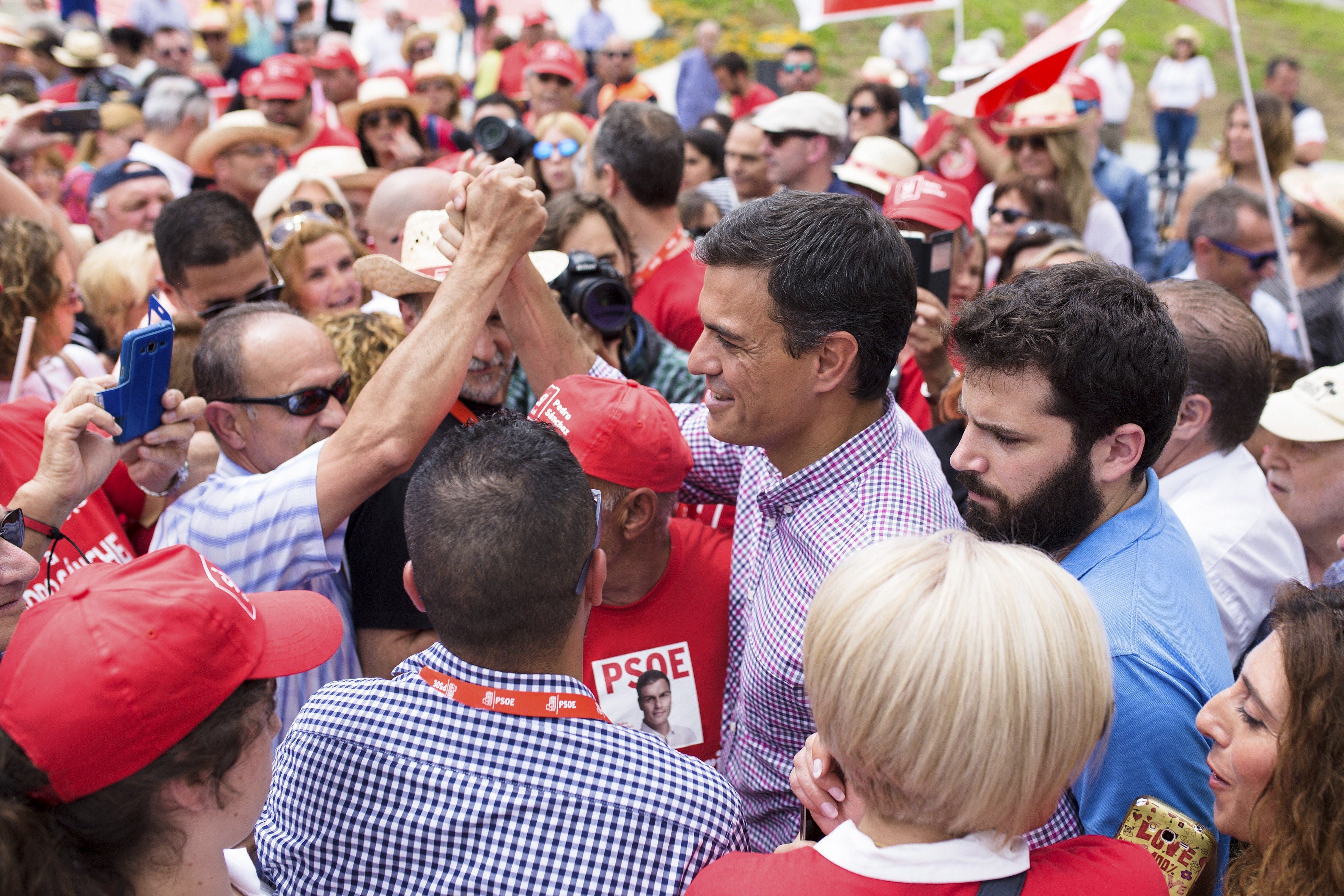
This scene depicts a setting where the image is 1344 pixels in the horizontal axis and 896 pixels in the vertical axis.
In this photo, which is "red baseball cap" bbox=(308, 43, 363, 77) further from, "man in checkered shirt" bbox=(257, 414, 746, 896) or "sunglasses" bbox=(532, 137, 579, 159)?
"man in checkered shirt" bbox=(257, 414, 746, 896)

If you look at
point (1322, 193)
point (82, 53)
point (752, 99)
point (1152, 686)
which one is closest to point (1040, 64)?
point (1322, 193)

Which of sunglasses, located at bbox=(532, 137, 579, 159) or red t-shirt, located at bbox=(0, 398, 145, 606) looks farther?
sunglasses, located at bbox=(532, 137, 579, 159)

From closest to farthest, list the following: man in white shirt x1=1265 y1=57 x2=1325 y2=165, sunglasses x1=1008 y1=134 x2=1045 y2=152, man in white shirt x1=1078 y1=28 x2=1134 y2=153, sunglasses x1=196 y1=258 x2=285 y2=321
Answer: sunglasses x1=196 y1=258 x2=285 y2=321 → sunglasses x1=1008 y1=134 x2=1045 y2=152 → man in white shirt x1=1265 y1=57 x2=1325 y2=165 → man in white shirt x1=1078 y1=28 x2=1134 y2=153

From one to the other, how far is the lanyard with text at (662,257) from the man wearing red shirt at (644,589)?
2.23 meters

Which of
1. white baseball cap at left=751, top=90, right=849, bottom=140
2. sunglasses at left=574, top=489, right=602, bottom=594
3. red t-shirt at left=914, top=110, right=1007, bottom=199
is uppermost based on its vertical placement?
sunglasses at left=574, top=489, right=602, bottom=594

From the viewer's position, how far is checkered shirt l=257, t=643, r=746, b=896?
1495mm

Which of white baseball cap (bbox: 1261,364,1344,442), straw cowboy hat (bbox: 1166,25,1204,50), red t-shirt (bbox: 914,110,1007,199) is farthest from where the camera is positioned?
straw cowboy hat (bbox: 1166,25,1204,50)

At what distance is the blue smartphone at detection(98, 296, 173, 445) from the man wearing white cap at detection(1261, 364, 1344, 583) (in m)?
2.66

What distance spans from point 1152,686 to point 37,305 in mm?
3288

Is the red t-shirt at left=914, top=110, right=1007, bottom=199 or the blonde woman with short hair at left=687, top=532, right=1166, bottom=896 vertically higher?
the blonde woman with short hair at left=687, top=532, right=1166, bottom=896

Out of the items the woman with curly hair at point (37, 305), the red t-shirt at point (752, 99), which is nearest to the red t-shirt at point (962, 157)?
the red t-shirt at point (752, 99)

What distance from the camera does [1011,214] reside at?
5.73m

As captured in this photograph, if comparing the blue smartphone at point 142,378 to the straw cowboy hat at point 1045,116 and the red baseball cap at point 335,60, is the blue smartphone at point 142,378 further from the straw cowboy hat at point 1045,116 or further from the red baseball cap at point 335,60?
the red baseball cap at point 335,60

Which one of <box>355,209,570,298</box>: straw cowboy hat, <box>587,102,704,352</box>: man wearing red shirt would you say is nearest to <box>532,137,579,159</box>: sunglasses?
<box>587,102,704,352</box>: man wearing red shirt
